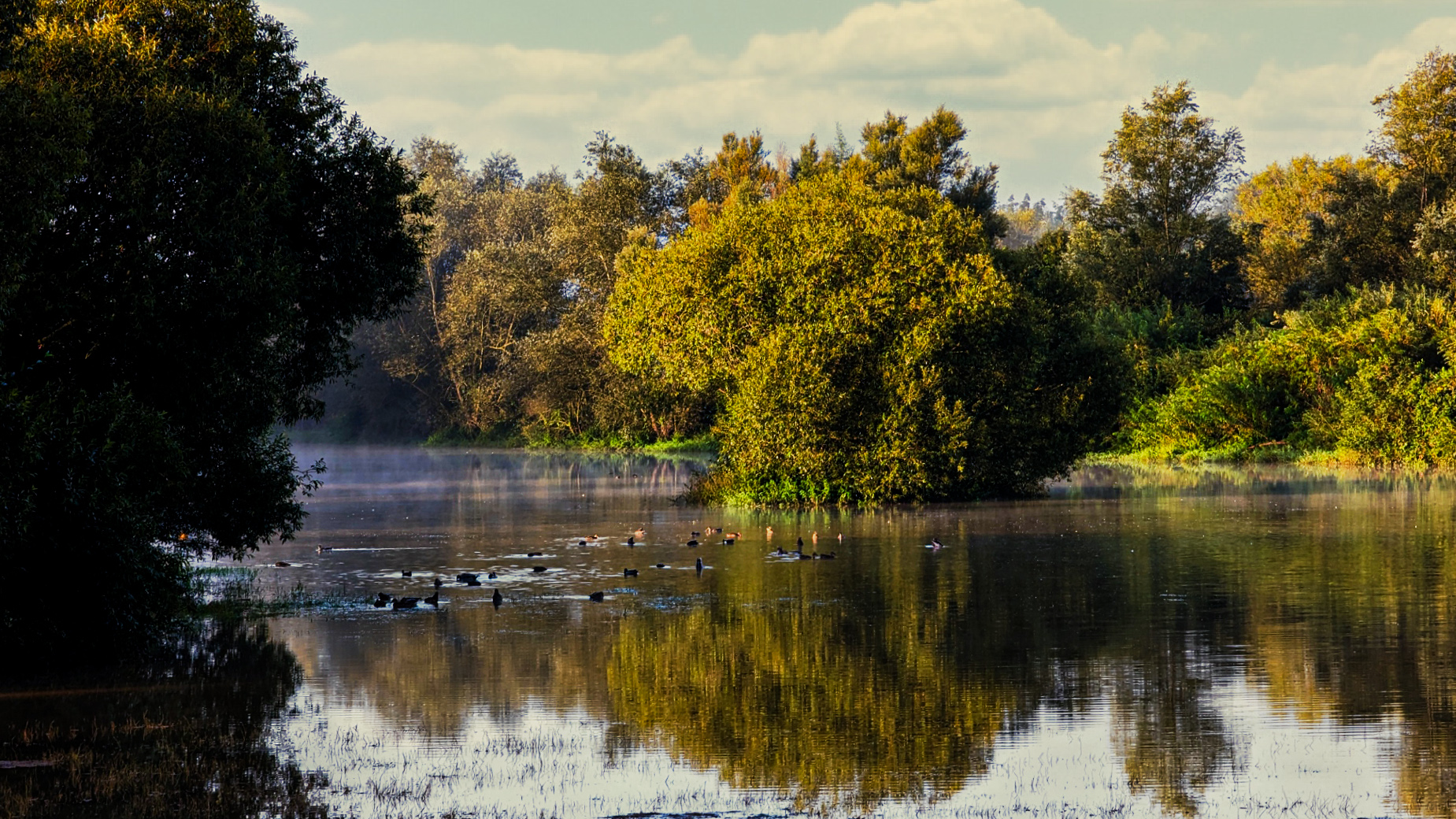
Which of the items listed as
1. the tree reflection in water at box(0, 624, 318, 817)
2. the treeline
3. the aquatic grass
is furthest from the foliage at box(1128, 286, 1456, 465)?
the tree reflection in water at box(0, 624, 318, 817)

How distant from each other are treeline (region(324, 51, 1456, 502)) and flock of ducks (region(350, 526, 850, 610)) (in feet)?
18.5

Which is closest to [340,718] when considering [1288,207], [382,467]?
[382,467]

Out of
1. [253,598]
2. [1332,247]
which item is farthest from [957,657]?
[1332,247]

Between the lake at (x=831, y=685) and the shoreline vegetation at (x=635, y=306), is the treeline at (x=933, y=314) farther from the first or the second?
the lake at (x=831, y=685)

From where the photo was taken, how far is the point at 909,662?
16156mm

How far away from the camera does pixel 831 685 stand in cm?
1494

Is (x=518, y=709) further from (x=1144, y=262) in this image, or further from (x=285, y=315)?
(x=1144, y=262)

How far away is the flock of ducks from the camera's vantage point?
21.3 m

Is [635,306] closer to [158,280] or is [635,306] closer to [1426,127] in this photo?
[158,280]

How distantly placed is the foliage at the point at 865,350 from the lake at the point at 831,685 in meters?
7.11

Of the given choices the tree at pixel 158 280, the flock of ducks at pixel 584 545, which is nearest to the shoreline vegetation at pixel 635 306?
the tree at pixel 158 280

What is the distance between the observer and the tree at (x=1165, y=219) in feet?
226

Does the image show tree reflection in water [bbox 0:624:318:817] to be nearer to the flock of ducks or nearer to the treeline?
the flock of ducks

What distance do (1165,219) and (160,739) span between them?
64696mm
